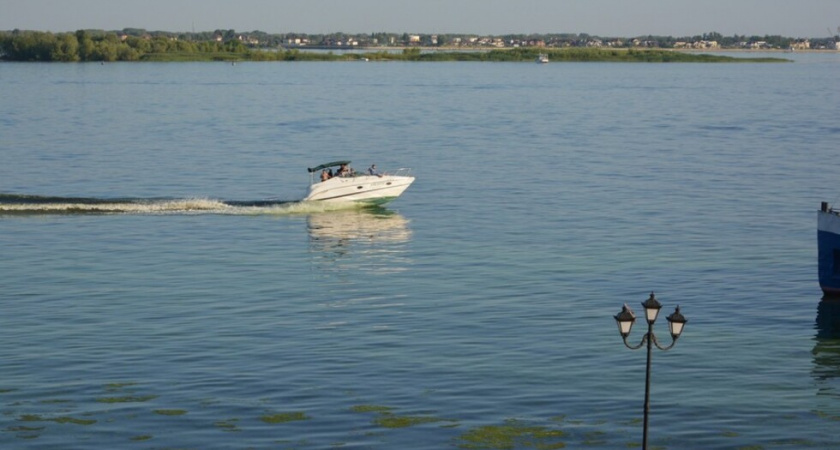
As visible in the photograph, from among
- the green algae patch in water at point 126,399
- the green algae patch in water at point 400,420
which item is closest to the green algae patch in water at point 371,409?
the green algae patch in water at point 400,420

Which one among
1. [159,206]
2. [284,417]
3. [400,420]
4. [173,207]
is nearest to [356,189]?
[173,207]

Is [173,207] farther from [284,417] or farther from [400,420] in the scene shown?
[400,420]

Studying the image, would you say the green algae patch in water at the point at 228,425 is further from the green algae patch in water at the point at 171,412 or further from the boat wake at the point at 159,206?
the boat wake at the point at 159,206

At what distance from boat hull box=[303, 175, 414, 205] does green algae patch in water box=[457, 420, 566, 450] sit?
37.7 metres

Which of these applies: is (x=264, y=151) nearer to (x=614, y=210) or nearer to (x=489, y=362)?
(x=614, y=210)

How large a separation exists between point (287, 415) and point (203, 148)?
79.1 meters

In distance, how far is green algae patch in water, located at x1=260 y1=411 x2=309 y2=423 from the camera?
1298 inches

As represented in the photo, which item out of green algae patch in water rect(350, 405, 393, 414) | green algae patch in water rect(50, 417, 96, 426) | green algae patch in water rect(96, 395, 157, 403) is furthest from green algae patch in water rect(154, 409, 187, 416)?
green algae patch in water rect(350, 405, 393, 414)

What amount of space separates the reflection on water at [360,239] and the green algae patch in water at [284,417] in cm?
2144

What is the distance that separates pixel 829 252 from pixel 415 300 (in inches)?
650

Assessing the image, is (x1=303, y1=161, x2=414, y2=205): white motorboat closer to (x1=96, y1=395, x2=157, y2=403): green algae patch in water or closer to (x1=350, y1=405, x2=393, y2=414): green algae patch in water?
(x1=96, y1=395, x2=157, y2=403): green algae patch in water

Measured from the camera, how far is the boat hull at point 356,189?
69312 mm

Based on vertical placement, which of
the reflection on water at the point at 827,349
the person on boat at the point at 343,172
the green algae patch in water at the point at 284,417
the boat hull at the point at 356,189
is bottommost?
the reflection on water at the point at 827,349

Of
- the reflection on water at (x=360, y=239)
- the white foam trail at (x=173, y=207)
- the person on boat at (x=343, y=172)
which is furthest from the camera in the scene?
the white foam trail at (x=173, y=207)
